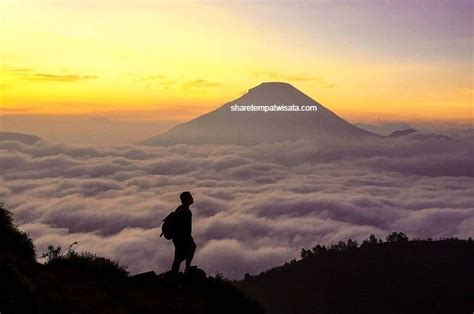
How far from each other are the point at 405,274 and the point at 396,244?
23493 mm

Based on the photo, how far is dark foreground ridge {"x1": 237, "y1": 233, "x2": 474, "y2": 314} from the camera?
114188 mm

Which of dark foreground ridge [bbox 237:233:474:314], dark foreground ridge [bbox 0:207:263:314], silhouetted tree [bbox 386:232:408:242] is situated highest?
dark foreground ridge [bbox 0:207:263:314]

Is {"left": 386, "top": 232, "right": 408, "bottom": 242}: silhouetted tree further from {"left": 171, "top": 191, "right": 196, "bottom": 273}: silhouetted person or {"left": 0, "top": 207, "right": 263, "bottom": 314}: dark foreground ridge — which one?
{"left": 171, "top": 191, "right": 196, "bottom": 273}: silhouetted person

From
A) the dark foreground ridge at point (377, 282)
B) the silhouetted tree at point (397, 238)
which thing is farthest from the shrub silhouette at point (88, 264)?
the silhouetted tree at point (397, 238)

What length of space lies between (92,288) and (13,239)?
3.05 meters

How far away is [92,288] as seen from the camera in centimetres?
1131

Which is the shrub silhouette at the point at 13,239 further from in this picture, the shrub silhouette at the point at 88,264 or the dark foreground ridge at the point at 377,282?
the dark foreground ridge at the point at 377,282

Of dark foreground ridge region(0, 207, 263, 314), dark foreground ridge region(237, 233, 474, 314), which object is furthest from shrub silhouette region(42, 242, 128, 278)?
dark foreground ridge region(237, 233, 474, 314)

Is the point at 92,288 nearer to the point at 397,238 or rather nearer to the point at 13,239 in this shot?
the point at 13,239

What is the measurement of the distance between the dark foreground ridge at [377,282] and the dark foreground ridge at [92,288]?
96.5 metres

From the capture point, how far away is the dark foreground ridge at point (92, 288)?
29.9 feet

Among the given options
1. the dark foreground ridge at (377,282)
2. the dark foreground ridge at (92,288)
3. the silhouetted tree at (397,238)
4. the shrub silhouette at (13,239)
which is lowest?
the dark foreground ridge at (377,282)

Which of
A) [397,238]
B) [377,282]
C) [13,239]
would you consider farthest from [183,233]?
[397,238]

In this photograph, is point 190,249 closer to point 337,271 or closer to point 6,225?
point 6,225
